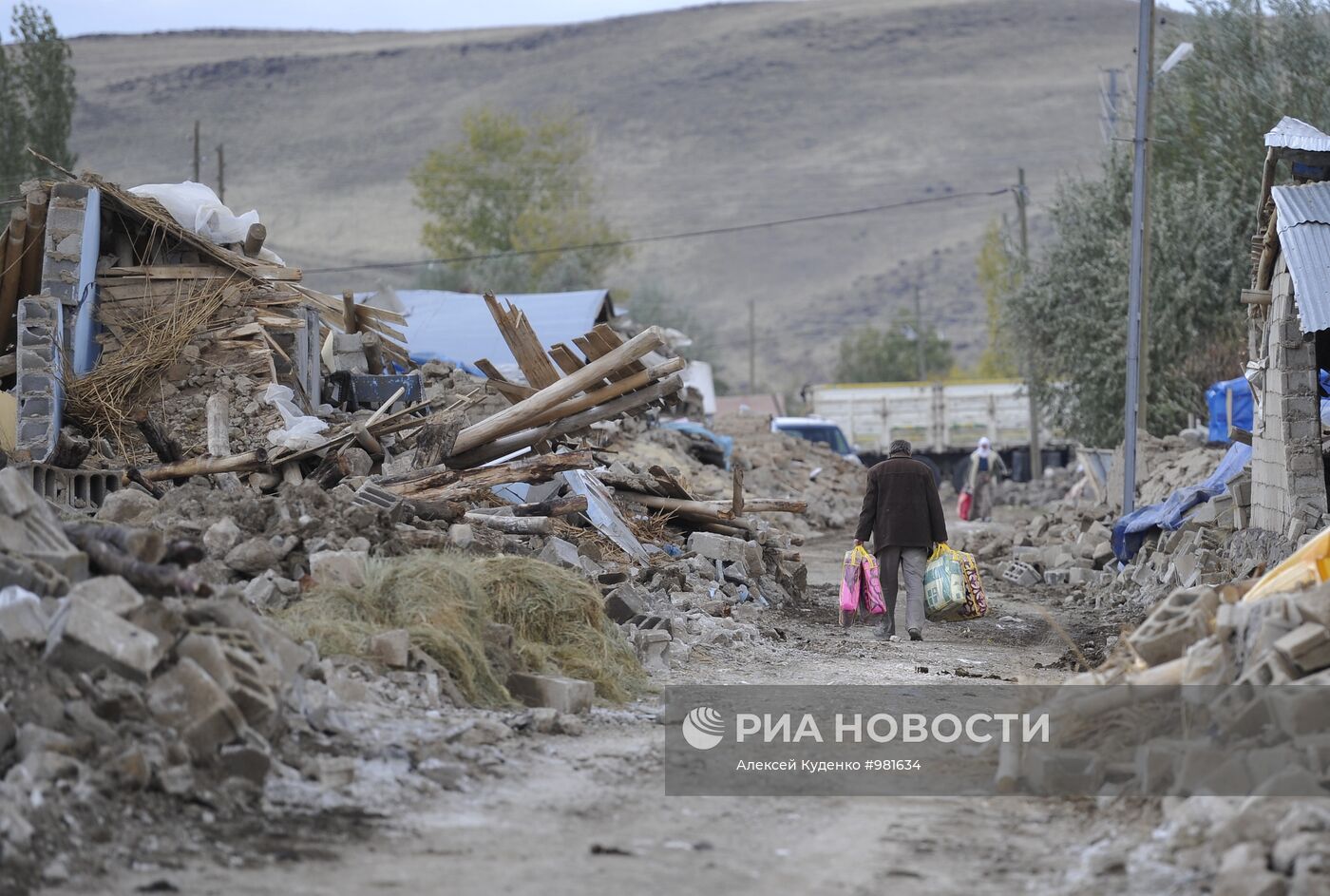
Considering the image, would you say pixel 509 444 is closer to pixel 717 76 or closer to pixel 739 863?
pixel 739 863

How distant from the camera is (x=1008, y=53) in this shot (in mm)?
137625

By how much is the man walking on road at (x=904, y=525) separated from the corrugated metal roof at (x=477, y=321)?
1394 cm

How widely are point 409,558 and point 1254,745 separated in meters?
4.77

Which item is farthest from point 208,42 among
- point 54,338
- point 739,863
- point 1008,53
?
point 739,863

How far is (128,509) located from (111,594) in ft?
13.8

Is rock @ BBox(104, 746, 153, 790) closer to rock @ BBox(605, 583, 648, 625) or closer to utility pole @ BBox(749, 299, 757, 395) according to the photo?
rock @ BBox(605, 583, 648, 625)

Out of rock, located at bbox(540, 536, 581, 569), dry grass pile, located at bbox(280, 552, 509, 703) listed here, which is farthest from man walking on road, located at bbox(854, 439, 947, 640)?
dry grass pile, located at bbox(280, 552, 509, 703)

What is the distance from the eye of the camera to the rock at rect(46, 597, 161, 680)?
5.77 metres

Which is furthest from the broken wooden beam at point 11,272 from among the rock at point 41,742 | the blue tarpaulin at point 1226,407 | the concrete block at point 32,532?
the blue tarpaulin at point 1226,407

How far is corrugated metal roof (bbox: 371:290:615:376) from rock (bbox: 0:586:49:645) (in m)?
18.8

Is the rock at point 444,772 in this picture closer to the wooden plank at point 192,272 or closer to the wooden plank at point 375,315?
the wooden plank at point 192,272

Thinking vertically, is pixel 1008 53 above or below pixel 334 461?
above

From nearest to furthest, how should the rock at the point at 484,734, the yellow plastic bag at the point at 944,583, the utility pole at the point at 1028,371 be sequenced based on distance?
the rock at the point at 484,734 < the yellow plastic bag at the point at 944,583 < the utility pole at the point at 1028,371

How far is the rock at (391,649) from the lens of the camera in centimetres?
744
